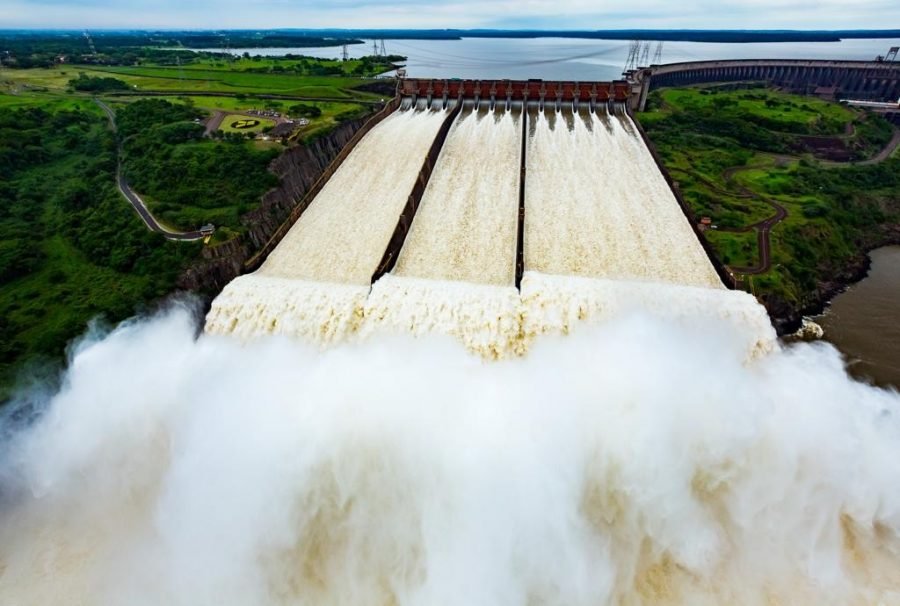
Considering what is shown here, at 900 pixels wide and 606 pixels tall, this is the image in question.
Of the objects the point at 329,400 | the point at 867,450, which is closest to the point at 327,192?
the point at 329,400

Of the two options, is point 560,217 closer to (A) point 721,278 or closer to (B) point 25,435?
(A) point 721,278

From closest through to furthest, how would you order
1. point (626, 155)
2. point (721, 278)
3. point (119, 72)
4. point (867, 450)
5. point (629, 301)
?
point (867, 450)
point (629, 301)
point (721, 278)
point (626, 155)
point (119, 72)

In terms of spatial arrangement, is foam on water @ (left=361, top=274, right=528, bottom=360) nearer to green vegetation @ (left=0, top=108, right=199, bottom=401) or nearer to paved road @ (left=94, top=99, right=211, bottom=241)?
green vegetation @ (left=0, top=108, right=199, bottom=401)

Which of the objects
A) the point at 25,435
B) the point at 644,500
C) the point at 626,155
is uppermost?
the point at 626,155

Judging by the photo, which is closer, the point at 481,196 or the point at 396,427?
the point at 396,427

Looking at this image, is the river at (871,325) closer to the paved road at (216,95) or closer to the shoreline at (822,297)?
the shoreline at (822,297)


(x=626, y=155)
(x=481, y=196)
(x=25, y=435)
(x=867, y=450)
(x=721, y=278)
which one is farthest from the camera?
(x=626, y=155)
